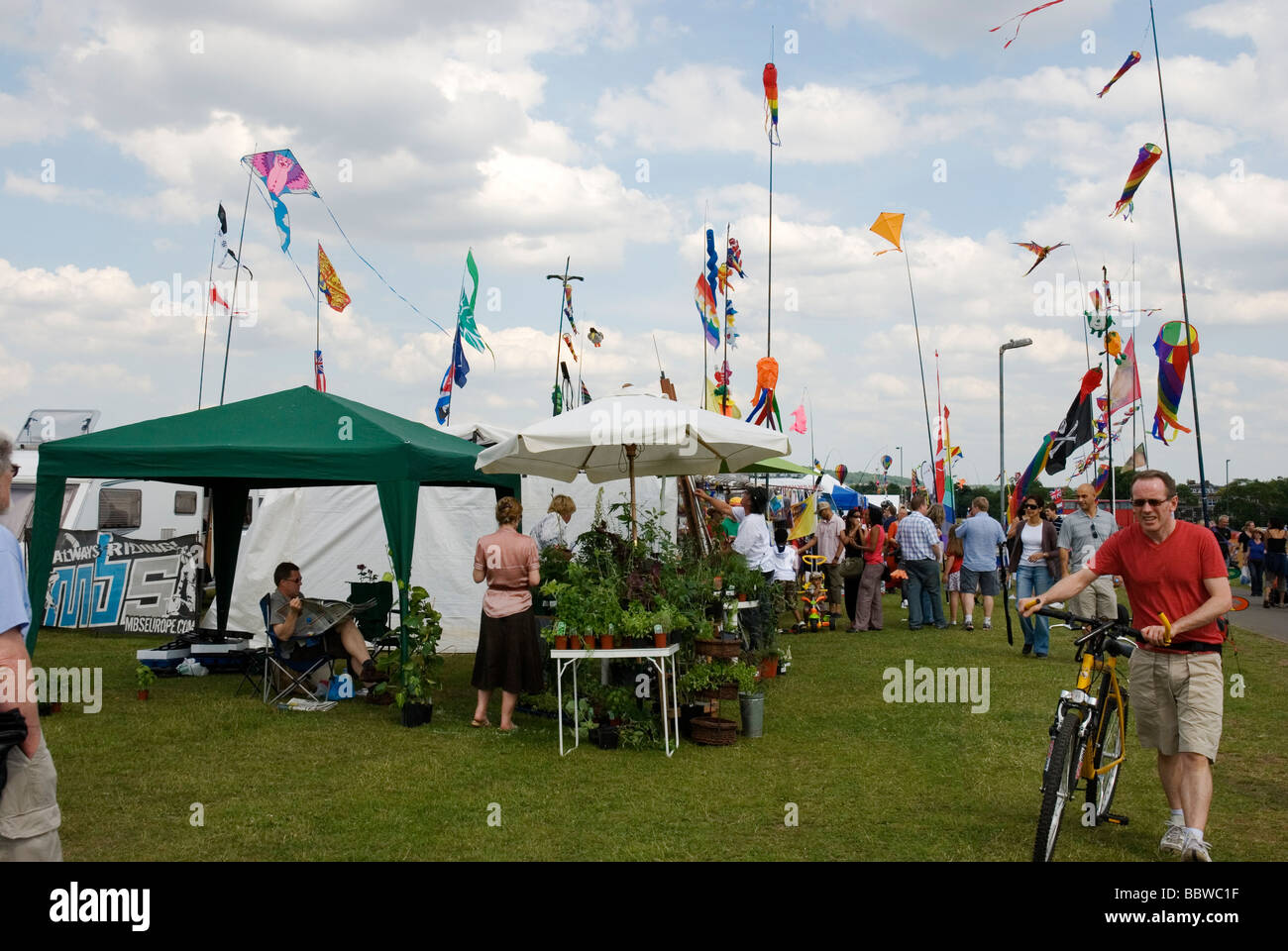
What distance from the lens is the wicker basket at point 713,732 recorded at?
7879 mm

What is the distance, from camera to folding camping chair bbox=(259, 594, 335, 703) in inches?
376

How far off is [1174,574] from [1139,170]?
375 inches

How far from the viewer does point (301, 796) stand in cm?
636

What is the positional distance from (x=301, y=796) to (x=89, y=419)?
1575 cm

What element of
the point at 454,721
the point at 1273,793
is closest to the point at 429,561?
the point at 454,721

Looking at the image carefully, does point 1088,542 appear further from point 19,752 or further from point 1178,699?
point 19,752

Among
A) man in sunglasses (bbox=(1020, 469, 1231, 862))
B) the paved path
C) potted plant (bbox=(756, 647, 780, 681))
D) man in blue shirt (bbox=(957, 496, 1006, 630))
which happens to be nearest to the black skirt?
potted plant (bbox=(756, 647, 780, 681))

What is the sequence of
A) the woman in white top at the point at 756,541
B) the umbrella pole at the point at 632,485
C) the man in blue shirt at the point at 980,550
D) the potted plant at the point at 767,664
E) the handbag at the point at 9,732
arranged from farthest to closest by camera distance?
the man in blue shirt at the point at 980,550
the woman in white top at the point at 756,541
the potted plant at the point at 767,664
the umbrella pole at the point at 632,485
the handbag at the point at 9,732

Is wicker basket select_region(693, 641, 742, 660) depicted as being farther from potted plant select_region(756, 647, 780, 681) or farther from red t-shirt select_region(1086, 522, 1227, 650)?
red t-shirt select_region(1086, 522, 1227, 650)

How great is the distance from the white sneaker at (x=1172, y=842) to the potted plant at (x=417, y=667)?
566cm

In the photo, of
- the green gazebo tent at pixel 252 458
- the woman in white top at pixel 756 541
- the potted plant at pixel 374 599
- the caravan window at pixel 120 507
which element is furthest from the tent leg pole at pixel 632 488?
the caravan window at pixel 120 507

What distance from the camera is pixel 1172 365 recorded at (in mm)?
13672

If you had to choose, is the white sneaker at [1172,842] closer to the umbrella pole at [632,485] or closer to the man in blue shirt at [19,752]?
the umbrella pole at [632,485]
